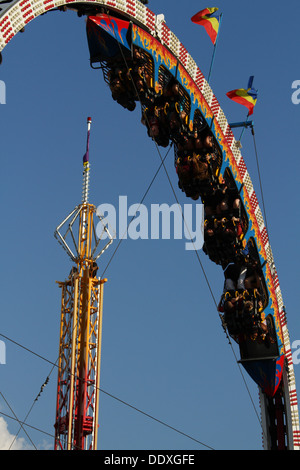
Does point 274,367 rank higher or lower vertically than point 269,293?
lower

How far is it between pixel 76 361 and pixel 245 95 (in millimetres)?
12709

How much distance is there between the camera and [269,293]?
27.8 meters

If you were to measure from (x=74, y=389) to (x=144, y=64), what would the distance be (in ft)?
52.9

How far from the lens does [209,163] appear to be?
24.4 m

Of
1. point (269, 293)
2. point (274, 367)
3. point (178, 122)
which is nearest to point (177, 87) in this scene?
point (178, 122)

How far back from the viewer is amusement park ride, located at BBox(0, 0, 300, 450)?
21812 mm

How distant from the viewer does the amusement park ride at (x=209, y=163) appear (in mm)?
21812
